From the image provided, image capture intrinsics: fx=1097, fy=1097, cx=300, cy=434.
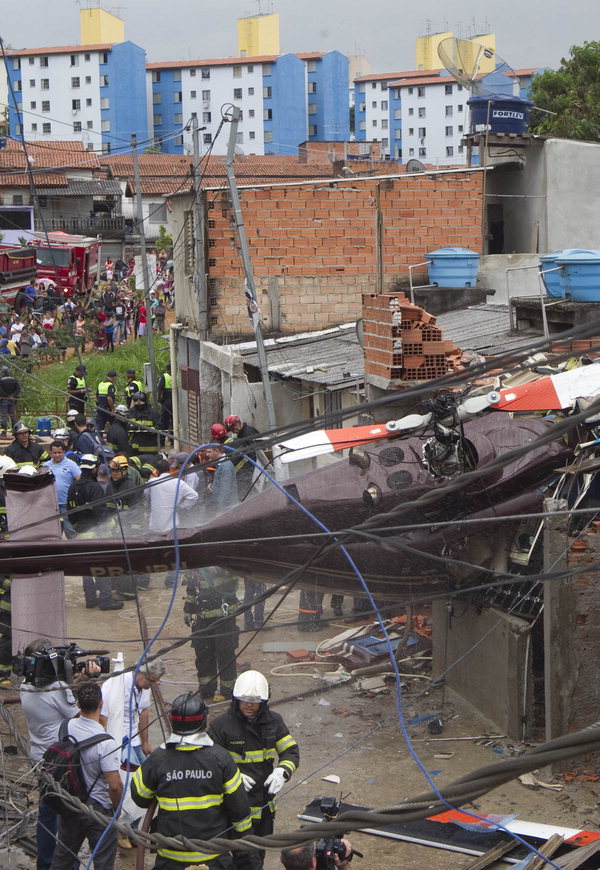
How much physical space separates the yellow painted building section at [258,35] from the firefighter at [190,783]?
265ft

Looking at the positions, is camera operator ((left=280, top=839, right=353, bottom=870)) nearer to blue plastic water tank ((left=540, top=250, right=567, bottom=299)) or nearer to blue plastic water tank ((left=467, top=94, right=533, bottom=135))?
blue plastic water tank ((left=540, top=250, right=567, bottom=299))

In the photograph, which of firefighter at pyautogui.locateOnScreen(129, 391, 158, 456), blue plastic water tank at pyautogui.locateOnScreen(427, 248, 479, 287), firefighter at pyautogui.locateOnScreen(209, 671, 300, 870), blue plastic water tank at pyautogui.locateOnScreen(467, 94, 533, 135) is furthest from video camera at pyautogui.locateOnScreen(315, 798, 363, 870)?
blue plastic water tank at pyautogui.locateOnScreen(467, 94, 533, 135)

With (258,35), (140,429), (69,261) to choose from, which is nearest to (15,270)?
(69,261)

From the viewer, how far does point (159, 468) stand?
36.3ft

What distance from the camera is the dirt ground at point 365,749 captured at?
7.06m

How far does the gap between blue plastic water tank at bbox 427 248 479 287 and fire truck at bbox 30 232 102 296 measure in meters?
20.8

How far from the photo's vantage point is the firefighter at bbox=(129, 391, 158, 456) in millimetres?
16781

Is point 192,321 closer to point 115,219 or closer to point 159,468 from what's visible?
point 159,468

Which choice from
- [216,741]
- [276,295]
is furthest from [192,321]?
[216,741]

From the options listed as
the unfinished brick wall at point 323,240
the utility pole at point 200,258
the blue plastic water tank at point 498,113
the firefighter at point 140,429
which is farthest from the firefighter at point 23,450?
the blue plastic water tank at point 498,113

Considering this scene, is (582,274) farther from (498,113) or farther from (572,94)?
(572,94)

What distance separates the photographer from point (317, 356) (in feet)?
52.5

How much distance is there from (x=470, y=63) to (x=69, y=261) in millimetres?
21127

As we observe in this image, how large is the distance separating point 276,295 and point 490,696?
36.2 feet
